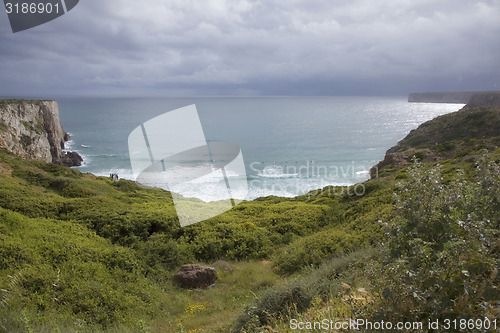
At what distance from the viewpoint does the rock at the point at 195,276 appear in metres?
8.98

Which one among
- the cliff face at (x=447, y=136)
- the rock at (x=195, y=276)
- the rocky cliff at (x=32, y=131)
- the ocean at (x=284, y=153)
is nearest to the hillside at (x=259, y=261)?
the rock at (x=195, y=276)

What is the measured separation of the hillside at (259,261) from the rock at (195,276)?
0.26 meters

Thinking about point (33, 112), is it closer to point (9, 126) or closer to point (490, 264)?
point (9, 126)

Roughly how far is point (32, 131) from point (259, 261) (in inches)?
2164

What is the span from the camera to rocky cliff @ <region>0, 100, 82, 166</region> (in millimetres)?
44094

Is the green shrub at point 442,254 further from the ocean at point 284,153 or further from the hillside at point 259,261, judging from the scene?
the ocean at point 284,153

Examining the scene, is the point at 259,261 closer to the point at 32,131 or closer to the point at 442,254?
the point at 442,254

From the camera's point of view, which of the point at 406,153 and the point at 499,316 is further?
the point at 406,153

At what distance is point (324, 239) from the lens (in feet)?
35.3

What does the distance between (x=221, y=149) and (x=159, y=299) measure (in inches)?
2471

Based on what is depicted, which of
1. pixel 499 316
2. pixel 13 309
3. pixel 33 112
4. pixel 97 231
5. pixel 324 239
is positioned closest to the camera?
pixel 499 316

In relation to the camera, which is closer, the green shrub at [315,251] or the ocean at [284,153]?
the green shrub at [315,251]

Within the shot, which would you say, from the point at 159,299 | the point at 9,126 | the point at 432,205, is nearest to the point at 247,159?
the point at 9,126

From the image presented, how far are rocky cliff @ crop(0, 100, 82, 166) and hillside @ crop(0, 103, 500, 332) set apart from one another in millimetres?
33934
